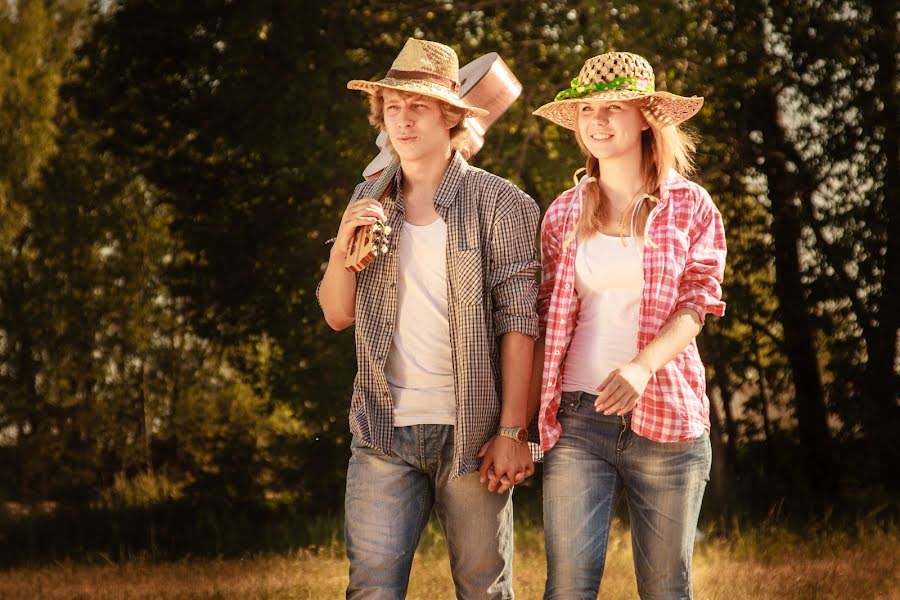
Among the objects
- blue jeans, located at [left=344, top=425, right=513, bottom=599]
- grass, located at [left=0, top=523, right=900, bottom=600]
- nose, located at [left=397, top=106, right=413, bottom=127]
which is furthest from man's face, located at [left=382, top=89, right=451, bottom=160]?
grass, located at [left=0, top=523, right=900, bottom=600]

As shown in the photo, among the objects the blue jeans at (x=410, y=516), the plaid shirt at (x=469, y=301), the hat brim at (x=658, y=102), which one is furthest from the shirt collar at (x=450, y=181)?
the blue jeans at (x=410, y=516)

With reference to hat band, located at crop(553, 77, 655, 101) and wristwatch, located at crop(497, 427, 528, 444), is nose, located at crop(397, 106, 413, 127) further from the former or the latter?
wristwatch, located at crop(497, 427, 528, 444)

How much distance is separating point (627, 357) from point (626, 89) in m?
0.71

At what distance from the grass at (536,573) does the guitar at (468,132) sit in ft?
11.1

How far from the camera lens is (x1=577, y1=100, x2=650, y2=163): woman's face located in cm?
314

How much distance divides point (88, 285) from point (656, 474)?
11413 millimetres

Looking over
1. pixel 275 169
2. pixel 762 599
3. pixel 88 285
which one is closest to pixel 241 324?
pixel 275 169

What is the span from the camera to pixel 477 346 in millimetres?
3064

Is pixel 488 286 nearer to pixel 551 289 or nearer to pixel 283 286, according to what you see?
pixel 551 289

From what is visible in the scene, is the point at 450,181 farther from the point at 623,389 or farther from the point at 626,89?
the point at 623,389

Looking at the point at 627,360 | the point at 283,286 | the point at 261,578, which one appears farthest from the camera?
the point at 283,286

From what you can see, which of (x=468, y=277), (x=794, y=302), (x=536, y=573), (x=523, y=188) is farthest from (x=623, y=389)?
(x=794, y=302)

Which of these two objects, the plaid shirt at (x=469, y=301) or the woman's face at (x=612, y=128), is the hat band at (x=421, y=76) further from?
the woman's face at (x=612, y=128)

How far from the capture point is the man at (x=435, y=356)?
308cm
